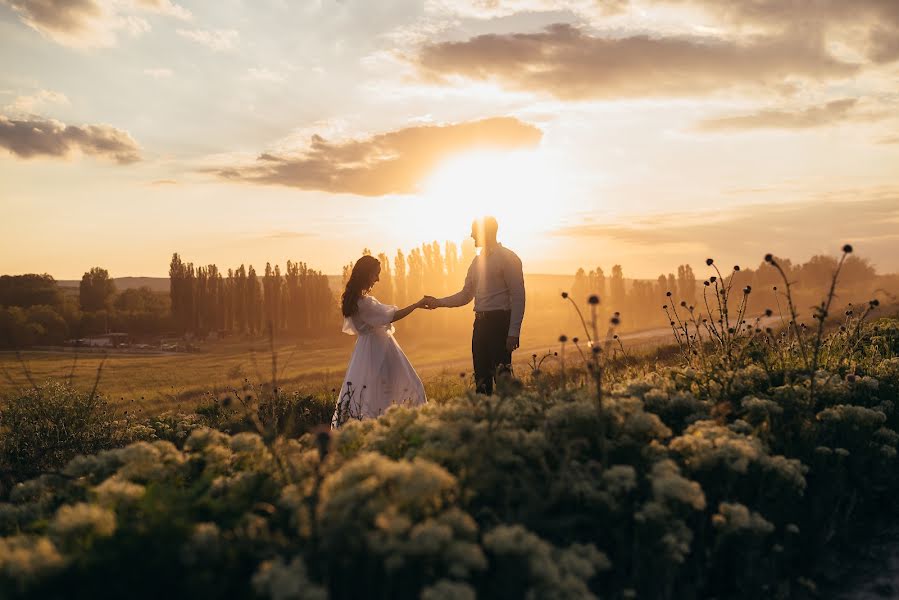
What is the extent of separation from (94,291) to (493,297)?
88272 mm

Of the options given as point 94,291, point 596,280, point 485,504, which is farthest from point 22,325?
point 485,504

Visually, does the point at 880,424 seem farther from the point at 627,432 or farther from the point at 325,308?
the point at 325,308

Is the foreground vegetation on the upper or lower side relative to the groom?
lower

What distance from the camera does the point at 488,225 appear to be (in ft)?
30.9

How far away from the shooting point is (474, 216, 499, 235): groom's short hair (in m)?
9.38

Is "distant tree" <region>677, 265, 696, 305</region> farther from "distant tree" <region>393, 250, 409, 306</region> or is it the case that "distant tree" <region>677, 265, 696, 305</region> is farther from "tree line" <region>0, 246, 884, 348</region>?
"distant tree" <region>393, 250, 409, 306</region>

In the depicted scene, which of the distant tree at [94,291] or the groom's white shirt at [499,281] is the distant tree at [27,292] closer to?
the distant tree at [94,291]

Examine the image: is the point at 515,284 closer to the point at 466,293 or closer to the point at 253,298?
the point at 466,293

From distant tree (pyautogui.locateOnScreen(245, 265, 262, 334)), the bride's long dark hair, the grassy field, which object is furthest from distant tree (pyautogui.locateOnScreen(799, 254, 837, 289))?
the bride's long dark hair

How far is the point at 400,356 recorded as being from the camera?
414 inches

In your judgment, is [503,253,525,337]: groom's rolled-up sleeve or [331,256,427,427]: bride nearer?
[503,253,525,337]: groom's rolled-up sleeve

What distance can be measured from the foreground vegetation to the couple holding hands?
3.81 meters

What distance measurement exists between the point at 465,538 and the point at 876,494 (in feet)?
14.8

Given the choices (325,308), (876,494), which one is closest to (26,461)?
(876,494)
